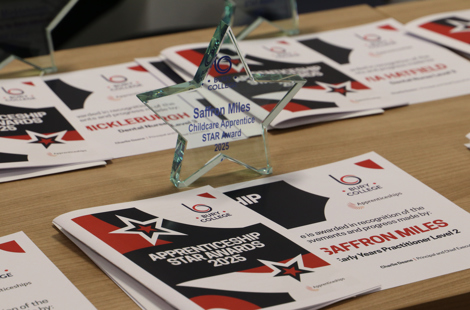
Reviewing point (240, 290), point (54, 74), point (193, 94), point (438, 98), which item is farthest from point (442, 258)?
point (54, 74)

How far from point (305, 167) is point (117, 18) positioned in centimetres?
110

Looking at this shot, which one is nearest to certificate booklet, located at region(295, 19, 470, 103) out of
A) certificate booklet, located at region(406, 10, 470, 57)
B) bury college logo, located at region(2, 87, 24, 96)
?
certificate booklet, located at region(406, 10, 470, 57)

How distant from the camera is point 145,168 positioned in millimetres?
833

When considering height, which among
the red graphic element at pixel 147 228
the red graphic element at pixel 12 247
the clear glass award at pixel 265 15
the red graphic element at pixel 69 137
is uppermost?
the clear glass award at pixel 265 15

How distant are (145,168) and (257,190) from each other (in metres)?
0.16

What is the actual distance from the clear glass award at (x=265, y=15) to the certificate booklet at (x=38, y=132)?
415 millimetres

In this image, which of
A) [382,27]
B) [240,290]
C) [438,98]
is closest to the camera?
[240,290]

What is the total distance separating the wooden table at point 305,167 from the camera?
1.95 feet

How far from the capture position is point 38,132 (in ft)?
2.94

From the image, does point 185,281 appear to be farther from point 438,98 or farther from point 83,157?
point 438,98

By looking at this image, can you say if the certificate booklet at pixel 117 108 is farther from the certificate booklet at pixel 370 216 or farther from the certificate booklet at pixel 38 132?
the certificate booklet at pixel 370 216

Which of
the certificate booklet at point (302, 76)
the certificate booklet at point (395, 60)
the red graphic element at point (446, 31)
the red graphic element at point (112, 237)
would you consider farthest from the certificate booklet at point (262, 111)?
the red graphic element at point (446, 31)

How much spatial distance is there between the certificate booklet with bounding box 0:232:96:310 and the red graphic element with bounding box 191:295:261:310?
0.34ft

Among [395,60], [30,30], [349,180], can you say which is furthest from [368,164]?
[30,30]
